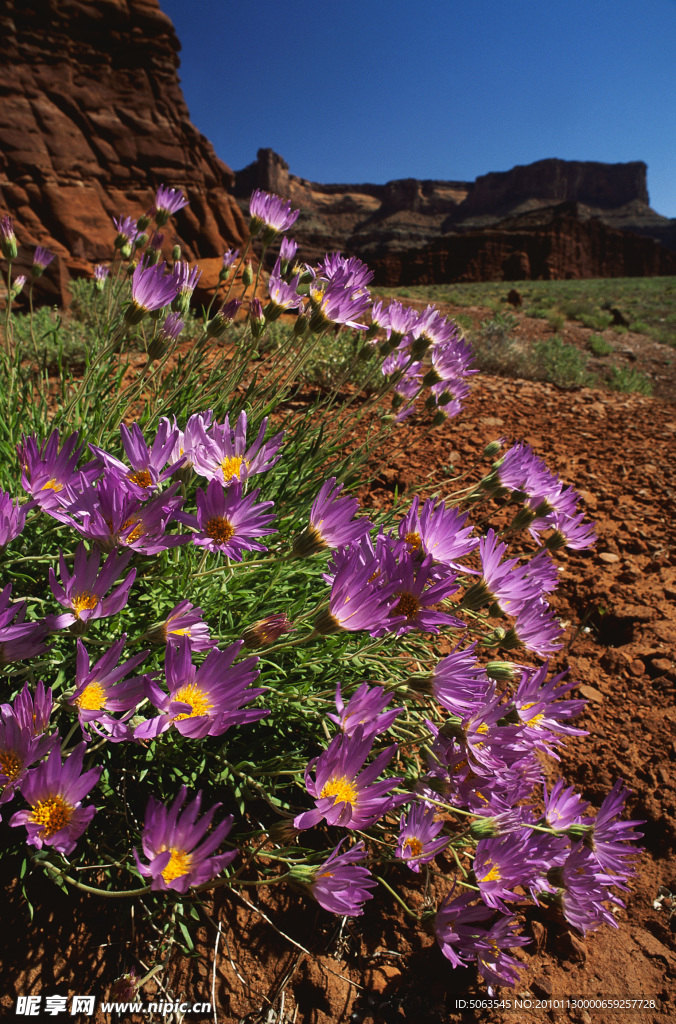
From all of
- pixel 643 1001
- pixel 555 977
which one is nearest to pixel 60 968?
pixel 555 977

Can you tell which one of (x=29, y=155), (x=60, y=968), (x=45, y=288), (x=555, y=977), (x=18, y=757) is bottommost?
(x=555, y=977)

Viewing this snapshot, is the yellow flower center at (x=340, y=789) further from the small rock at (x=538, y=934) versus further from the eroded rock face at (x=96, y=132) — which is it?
the eroded rock face at (x=96, y=132)

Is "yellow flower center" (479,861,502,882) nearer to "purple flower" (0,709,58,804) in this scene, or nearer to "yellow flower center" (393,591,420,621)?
"yellow flower center" (393,591,420,621)

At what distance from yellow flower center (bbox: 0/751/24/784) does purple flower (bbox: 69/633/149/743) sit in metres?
0.14

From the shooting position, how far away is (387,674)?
1.65 metres

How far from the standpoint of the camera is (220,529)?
1.17 meters

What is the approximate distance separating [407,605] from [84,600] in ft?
2.28

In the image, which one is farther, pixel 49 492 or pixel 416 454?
pixel 416 454

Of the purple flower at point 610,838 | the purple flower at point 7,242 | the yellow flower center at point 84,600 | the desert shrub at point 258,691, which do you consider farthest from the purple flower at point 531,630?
the purple flower at point 7,242

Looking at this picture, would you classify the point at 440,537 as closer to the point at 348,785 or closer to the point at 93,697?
the point at 348,785

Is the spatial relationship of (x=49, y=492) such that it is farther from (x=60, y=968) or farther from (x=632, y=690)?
(x=632, y=690)

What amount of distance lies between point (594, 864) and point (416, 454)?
7.63ft

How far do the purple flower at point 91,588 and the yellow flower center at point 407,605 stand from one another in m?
0.59

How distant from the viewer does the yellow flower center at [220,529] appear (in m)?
1.16
